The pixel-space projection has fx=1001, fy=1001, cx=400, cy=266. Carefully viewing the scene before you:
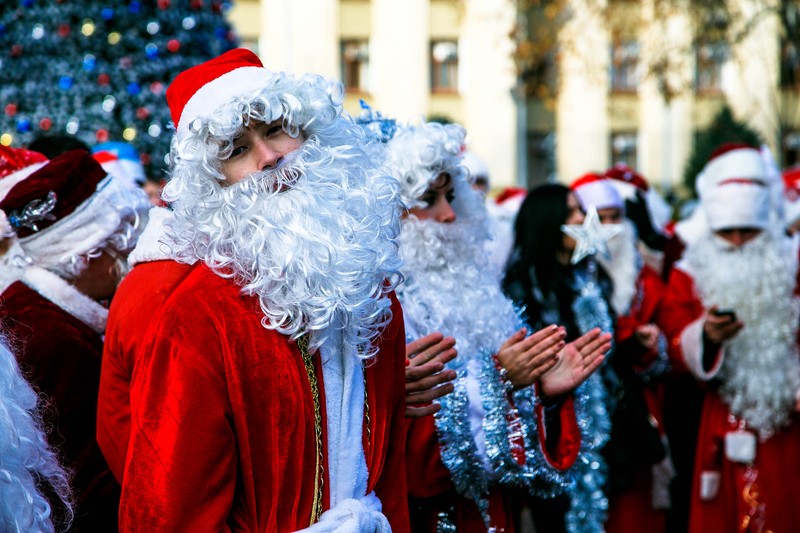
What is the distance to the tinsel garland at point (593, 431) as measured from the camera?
4758mm

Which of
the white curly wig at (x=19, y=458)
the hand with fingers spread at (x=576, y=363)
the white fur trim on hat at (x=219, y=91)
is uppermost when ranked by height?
the white fur trim on hat at (x=219, y=91)

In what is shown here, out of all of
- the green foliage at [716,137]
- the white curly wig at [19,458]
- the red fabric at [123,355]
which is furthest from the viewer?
the green foliage at [716,137]

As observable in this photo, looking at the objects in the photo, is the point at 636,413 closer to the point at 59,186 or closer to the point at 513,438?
the point at 513,438

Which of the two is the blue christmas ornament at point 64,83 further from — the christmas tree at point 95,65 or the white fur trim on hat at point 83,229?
the white fur trim on hat at point 83,229

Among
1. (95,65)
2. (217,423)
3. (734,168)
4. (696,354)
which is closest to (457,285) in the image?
(217,423)

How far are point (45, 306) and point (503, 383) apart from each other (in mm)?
1643

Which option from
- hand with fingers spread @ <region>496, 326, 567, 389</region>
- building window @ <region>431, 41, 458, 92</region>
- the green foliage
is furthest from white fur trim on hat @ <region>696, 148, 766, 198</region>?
building window @ <region>431, 41, 458, 92</region>

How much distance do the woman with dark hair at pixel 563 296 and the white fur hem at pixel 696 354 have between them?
26.4 inches

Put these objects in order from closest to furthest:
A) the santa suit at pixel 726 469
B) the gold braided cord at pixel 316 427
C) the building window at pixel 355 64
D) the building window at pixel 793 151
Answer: the gold braided cord at pixel 316 427, the santa suit at pixel 726 469, the building window at pixel 355 64, the building window at pixel 793 151

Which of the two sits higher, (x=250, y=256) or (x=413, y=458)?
(x=250, y=256)

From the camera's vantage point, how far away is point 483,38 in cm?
3023

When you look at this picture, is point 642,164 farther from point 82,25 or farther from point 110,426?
point 110,426

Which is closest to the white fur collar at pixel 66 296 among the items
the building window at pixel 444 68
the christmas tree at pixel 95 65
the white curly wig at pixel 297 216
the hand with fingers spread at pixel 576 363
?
the white curly wig at pixel 297 216

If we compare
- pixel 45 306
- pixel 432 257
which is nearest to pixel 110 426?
pixel 45 306
